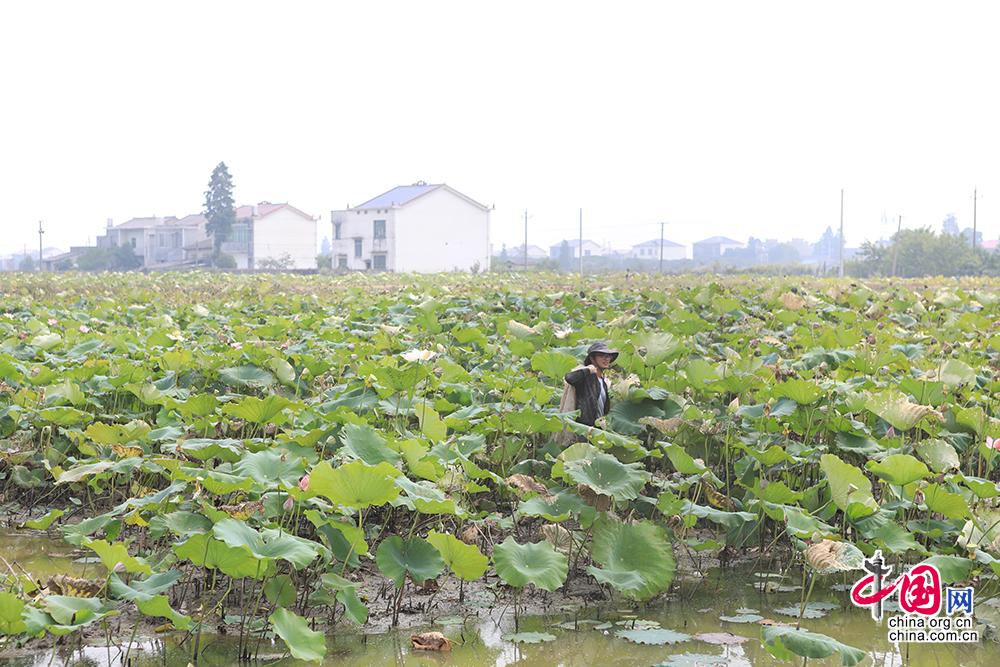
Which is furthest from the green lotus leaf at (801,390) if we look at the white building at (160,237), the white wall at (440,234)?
the white building at (160,237)

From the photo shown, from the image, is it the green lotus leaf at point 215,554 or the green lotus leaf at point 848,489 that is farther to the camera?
the green lotus leaf at point 848,489

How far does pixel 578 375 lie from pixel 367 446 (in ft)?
3.85

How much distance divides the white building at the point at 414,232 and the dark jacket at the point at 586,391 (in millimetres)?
38580

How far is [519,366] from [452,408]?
1.11 metres

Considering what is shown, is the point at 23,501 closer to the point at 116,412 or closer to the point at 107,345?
the point at 116,412

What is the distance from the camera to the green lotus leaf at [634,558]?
3021 mm

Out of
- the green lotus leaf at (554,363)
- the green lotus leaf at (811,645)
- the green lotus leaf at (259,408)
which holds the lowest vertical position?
the green lotus leaf at (811,645)

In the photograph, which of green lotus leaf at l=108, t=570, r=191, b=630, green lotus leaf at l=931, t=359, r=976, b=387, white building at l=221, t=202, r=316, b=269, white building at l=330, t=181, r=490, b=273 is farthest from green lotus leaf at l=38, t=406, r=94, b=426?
white building at l=221, t=202, r=316, b=269

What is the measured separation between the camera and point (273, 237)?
4806 centimetres

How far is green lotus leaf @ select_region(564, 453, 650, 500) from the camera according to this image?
323 centimetres

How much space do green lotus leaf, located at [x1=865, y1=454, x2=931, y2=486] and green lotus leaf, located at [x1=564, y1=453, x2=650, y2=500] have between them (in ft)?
2.43

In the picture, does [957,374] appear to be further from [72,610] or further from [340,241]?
[340,241]

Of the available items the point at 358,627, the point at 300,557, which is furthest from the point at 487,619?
the point at 300,557

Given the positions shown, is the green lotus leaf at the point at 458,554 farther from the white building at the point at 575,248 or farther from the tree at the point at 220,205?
the white building at the point at 575,248
